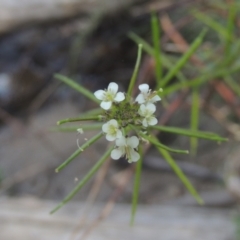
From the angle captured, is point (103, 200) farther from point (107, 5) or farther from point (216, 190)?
point (107, 5)

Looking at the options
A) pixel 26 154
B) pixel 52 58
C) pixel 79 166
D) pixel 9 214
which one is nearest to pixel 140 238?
pixel 9 214

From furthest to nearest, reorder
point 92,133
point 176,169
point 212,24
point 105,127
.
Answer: point 92,133 < point 212,24 < point 176,169 < point 105,127

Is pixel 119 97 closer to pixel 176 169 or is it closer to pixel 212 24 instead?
pixel 176 169

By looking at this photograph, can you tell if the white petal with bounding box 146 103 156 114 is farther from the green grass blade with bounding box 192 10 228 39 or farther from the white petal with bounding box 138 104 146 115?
the green grass blade with bounding box 192 10 228 39

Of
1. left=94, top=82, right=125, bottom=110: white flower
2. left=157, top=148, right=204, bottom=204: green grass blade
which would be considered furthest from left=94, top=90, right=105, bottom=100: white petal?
left=157, top=148, right=204, bottom=204: green grass blade

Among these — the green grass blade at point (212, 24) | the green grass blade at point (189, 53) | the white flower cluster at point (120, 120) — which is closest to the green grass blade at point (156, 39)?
the green grass blade at point (189, 53)

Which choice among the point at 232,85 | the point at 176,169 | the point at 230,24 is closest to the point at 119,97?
the point at 176,169

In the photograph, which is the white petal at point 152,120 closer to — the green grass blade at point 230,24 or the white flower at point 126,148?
the white flower at point 126,148
